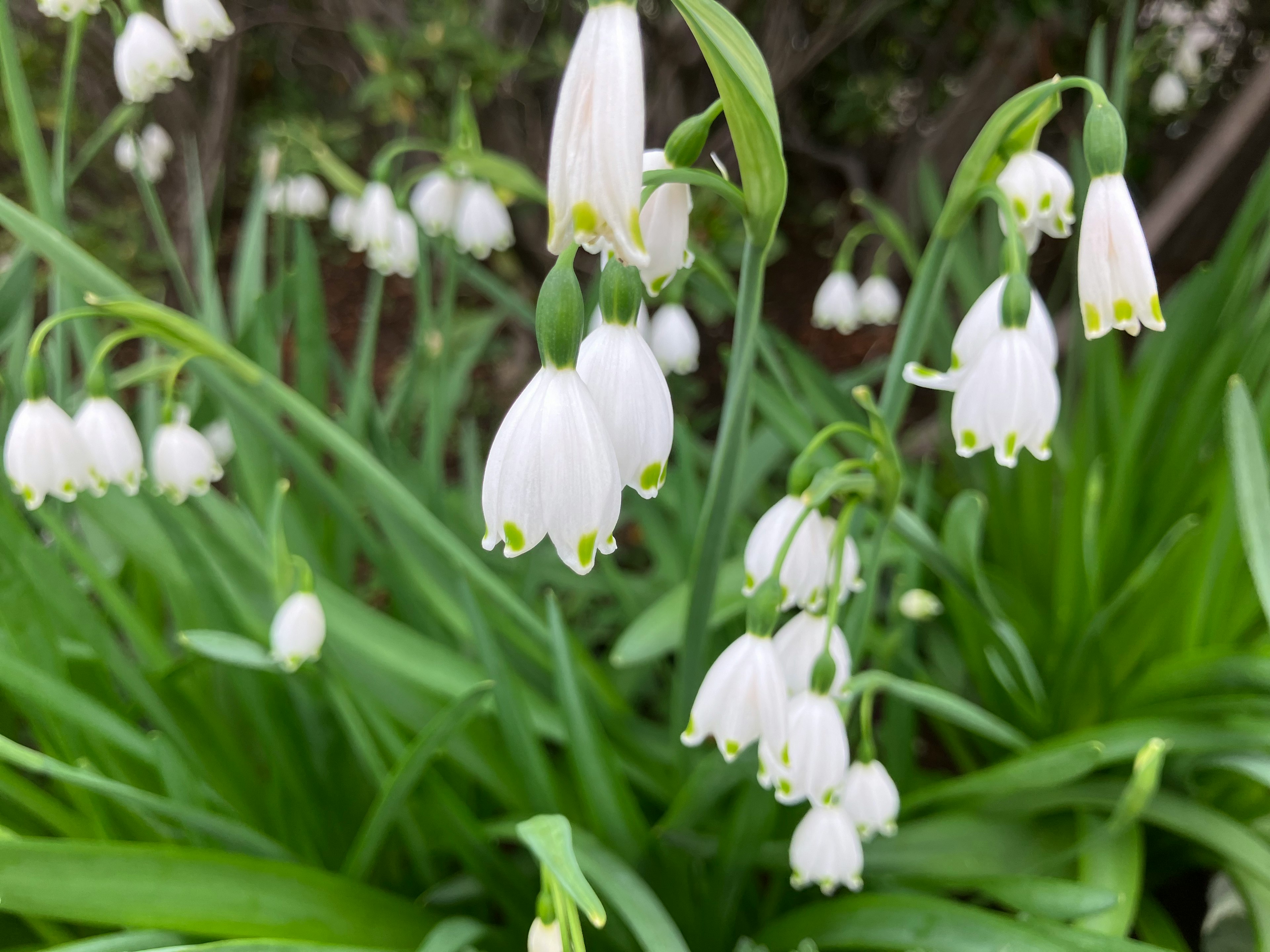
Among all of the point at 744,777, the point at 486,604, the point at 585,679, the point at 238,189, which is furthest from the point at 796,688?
the point at 238,189

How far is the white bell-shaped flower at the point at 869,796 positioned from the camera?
0.86 metres

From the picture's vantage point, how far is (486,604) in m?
1.25

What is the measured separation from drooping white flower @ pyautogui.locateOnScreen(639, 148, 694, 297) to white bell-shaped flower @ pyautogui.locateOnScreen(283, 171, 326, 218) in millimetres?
1423

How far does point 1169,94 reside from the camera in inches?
81.2

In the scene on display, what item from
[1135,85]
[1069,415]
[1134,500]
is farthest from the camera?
[1135,85]

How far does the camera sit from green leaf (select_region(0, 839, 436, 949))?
0.72 m

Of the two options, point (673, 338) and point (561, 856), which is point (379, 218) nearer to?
point (673, 338)

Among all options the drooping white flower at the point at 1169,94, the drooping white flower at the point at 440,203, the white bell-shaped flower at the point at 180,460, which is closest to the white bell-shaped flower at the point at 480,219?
the drooping white flower at the point at 440,203

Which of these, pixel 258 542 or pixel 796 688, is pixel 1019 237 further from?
pixel 258 542

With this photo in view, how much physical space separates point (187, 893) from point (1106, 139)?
3.29 ft

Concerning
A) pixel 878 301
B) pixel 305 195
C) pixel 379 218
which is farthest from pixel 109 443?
pixel 878 301

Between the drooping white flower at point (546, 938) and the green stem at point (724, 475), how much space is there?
372 millimetres

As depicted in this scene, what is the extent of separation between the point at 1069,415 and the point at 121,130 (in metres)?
2.63

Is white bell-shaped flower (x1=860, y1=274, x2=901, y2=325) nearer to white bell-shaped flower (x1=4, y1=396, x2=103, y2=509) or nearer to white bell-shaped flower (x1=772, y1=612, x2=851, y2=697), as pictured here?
white bell-shaped flower (x1=772, y1=612, x2=851, y2=697)
